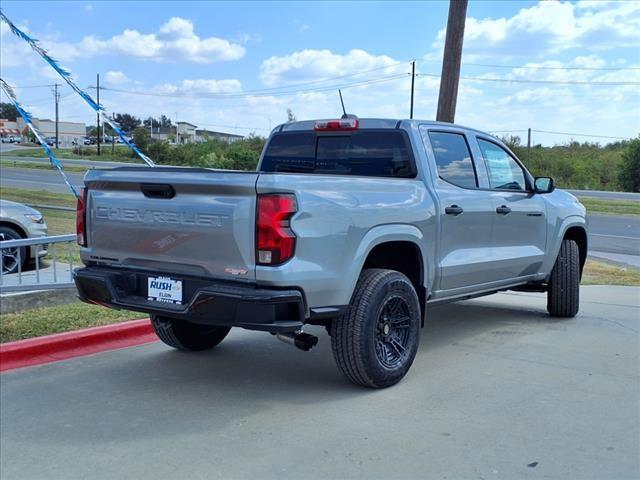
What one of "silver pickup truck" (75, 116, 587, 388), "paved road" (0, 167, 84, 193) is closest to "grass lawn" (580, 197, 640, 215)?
"paved road" (0, 167, 84, 193)

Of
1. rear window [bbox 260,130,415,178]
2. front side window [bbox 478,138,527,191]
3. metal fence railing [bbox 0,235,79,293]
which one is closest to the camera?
rear window [bbox 260,130,415,178]

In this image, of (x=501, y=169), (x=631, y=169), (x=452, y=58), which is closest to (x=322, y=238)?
(x=501, y=169)

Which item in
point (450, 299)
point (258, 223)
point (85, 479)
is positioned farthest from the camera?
point (450, 299)

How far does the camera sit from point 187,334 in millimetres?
5750

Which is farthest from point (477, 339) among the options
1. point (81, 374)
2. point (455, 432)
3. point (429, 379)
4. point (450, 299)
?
point (81, 374)

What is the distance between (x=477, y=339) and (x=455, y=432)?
96.3 inches

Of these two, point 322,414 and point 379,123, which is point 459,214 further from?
point 322,414

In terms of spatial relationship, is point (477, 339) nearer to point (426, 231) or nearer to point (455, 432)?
point (426, 231)

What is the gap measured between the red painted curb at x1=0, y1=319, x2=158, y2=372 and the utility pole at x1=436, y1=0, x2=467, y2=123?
6833 mm

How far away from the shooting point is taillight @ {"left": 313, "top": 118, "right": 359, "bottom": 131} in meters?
5.60

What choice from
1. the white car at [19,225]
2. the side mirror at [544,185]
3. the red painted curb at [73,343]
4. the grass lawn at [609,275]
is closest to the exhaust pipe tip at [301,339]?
the red painted curb at [73,343]

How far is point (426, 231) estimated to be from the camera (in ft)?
17.0

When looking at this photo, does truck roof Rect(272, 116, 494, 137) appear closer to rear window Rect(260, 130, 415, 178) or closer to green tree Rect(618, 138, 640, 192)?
rear window Rect(260, 130, 415, 178)

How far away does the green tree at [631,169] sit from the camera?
152 ft
